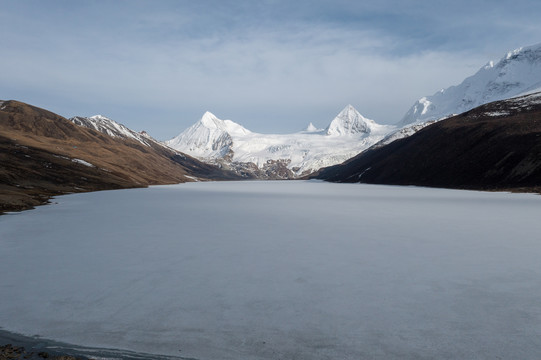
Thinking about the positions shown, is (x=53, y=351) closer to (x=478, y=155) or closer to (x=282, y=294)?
(x=282, y=294)

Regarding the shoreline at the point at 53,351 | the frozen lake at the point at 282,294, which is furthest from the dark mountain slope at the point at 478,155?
the shoreline at the point at 53,351

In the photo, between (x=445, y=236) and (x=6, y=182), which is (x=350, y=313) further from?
(x=6, y=182)

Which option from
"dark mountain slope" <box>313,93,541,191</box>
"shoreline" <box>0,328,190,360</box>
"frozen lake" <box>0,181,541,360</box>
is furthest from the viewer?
"dark mountain slope" <box>313,93,541,191</box>

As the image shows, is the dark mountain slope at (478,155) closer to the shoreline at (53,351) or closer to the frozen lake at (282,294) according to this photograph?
the frozen lake at (282,294)

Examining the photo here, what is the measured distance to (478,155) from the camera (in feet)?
405

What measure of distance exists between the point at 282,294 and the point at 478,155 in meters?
130

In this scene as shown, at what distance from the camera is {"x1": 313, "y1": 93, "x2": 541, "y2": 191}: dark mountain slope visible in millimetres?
99312

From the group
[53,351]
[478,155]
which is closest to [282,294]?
[53,351]

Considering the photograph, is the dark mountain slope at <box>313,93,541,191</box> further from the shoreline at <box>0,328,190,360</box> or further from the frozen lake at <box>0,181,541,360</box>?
the shoreline at <box>0,328,190,360</box>

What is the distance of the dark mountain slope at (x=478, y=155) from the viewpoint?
99312 mm

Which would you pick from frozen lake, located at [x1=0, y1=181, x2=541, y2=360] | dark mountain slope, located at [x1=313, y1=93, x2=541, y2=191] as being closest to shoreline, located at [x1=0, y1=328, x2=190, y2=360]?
frozen lake, located at [x1=0, y1=181, x2=541, y2=360]

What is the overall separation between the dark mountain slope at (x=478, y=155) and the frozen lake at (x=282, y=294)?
81895 millimetres

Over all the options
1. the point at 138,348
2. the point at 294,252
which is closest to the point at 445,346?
the point at 138,348

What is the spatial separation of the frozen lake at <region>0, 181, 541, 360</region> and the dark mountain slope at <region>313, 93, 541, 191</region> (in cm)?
8190
